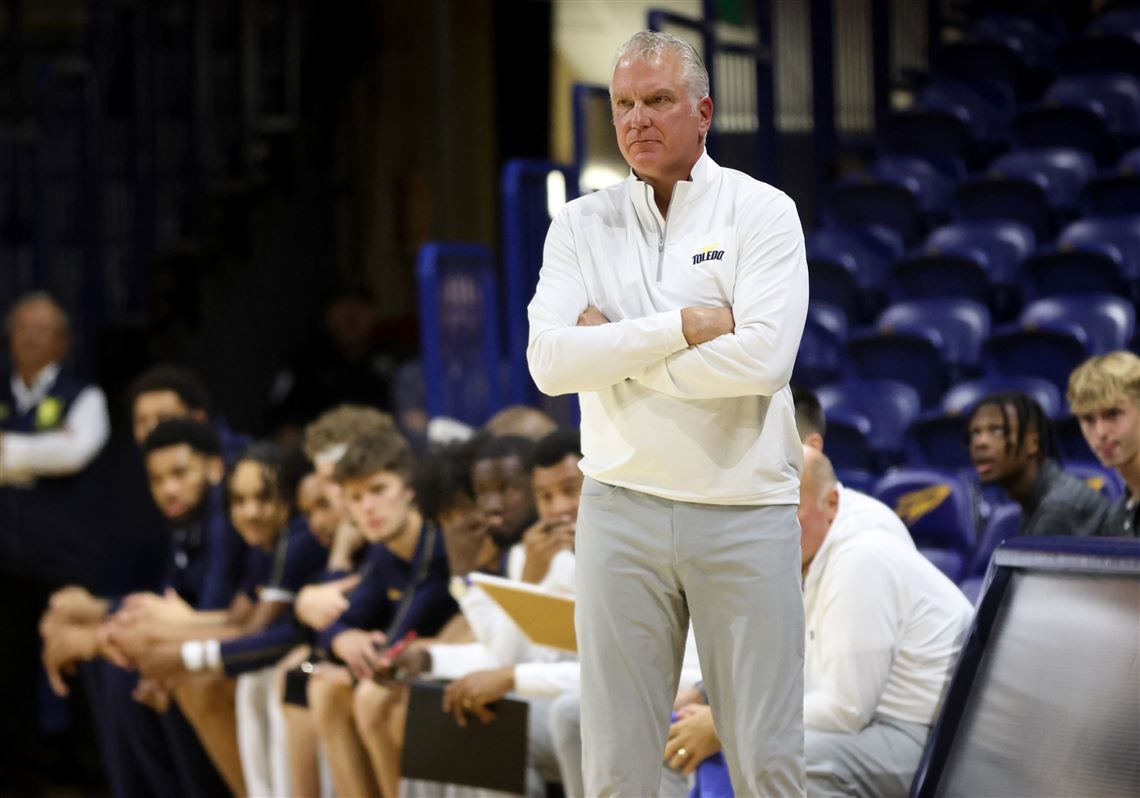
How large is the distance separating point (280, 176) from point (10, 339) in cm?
270

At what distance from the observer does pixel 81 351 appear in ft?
25.2

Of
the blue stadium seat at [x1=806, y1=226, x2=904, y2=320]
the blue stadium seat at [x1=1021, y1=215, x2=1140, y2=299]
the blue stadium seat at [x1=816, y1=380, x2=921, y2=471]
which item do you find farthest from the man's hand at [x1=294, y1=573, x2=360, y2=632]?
the blue stadium seat at [x1=1021, y1=215, x2=1140, y2=299]

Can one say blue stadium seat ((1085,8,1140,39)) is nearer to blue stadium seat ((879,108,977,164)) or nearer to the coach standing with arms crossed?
blue stadium seat ((879,108,977,164))

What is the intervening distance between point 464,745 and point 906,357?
9.32 ft

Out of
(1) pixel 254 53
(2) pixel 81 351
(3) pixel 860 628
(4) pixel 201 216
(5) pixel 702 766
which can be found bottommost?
(5) pixel 702 766

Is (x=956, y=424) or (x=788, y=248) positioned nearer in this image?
(x=788, y=248)

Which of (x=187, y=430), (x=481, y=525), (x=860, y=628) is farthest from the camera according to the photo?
(x=187, y=430)

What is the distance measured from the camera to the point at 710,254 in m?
2.64

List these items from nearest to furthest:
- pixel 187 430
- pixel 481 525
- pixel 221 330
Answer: pixel 481 525
pixel 187 430
pixel 221 330

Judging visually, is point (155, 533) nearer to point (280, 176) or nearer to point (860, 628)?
point (860, 628)

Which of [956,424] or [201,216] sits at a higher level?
[201,216]

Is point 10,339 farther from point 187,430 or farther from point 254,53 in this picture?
point 254,53

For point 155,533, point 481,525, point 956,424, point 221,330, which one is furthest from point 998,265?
point 221,330

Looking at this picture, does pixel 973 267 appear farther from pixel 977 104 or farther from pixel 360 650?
pixel 360 650
